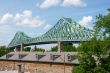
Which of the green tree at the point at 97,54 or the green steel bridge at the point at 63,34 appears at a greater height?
the green steel bridge at the point at 63,34

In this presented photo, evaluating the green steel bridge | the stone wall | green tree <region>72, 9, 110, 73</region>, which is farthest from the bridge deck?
the green steel bridge

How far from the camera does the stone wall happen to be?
2186 inches

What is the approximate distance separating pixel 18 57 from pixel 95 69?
3808 cm

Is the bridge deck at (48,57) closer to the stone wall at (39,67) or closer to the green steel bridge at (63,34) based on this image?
the stone wall at (39,67)

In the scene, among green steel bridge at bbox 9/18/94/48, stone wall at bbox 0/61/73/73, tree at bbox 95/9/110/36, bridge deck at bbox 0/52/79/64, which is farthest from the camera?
green steel bridge at bbox 9/18/94/48

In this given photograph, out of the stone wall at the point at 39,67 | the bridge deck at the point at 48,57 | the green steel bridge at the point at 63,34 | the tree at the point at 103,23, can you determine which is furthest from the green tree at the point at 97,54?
the green steel bridge at the point at 63,34

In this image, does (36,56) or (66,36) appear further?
(66,36)

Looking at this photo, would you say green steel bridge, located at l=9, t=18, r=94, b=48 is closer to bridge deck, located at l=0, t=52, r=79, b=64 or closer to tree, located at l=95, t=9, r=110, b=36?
bridge deck, located at l=0, t=52, r=79, b=64

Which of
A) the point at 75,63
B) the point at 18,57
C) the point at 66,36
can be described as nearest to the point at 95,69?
the point at 75,63

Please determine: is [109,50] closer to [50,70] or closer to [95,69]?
[95,69]

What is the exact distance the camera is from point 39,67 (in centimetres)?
6078

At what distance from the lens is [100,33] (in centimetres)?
3216

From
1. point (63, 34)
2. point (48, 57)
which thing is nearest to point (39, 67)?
point (48, 57)

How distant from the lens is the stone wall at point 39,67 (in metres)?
55.5
